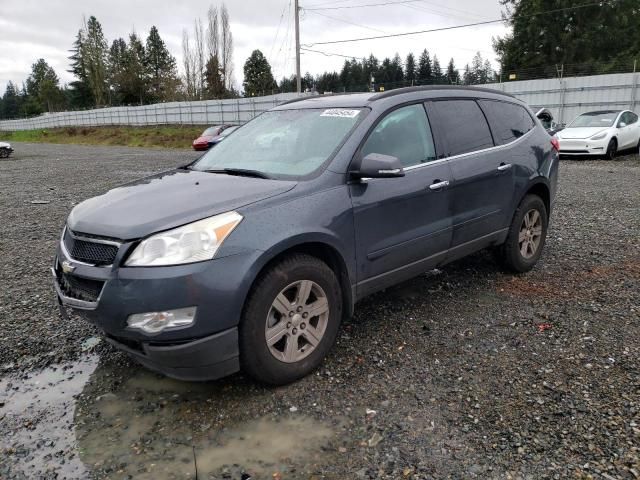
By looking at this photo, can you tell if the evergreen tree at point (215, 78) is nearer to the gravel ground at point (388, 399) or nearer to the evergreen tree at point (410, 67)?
the evergreen tree at point (410, 67)

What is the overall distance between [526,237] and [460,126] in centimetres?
144

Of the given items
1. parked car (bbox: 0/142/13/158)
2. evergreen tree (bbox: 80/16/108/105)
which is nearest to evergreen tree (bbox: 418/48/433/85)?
evergreen tree (bbox: 80/16/108/105)

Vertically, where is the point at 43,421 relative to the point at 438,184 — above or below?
below

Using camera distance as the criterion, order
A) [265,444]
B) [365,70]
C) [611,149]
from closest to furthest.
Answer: [265,444]
[611,149]
[365,70]

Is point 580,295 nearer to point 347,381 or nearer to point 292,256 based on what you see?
point 347,381

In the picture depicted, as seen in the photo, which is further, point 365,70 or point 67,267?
point 365,70

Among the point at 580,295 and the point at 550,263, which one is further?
the point at 550,263

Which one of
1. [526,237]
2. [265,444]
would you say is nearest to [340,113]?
[265,444]

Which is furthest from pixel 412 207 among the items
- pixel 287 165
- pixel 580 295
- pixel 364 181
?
pixel 580 295

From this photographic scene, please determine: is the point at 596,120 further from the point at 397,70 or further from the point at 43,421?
the point at 397,70

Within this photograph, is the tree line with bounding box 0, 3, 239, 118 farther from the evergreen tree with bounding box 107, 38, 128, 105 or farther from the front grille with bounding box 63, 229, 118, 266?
the front grille with bounding box 63, 229, 118, 266

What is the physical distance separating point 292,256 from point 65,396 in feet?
5.36

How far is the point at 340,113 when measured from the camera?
375 cm

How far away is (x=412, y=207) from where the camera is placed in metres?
3.69
